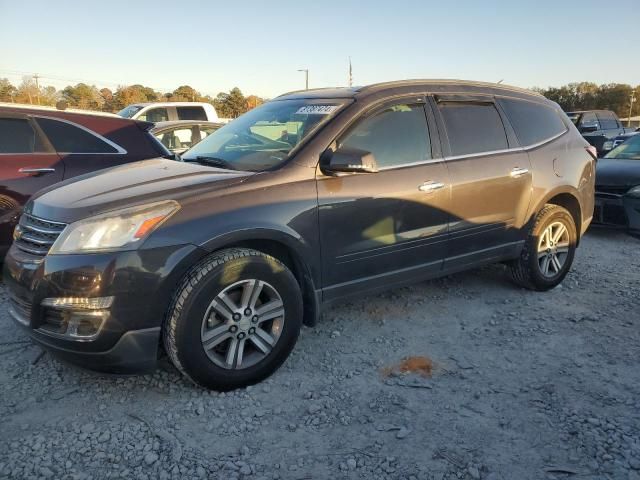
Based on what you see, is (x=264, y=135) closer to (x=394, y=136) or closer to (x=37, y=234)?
(x=394, y=136)

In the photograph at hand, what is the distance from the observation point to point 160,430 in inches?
102

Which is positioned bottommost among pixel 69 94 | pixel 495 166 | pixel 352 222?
pixel 352 222

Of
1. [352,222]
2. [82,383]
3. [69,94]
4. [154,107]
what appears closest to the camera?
[82,383]

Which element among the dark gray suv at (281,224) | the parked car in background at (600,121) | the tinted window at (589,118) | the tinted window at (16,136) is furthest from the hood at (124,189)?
the tinted window at (589,118)

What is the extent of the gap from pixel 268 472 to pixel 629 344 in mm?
2777

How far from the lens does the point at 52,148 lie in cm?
490

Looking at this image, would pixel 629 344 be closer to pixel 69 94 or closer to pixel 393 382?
pixel 393 382

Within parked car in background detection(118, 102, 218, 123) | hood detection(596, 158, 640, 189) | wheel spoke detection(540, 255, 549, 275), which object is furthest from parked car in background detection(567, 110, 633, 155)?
wheel spoke detection(540, 255, 549, 275)

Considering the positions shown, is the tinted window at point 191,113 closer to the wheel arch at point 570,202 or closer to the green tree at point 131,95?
the wheel arch at point 570,202

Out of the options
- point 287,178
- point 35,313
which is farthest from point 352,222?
point 35,313

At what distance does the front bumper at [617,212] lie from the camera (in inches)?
253

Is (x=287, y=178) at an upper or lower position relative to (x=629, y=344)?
upper

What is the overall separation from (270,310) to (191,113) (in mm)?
10421

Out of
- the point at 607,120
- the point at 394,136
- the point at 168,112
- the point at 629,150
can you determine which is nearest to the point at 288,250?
the point at 394,136
